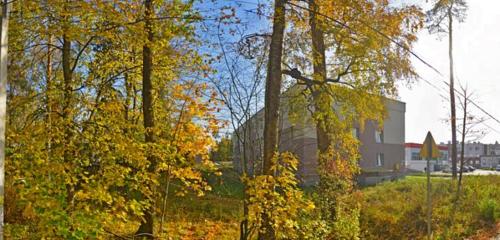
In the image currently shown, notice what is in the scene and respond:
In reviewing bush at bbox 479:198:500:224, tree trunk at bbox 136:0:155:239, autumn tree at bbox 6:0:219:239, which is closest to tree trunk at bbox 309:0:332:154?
autumn tree at bbox 6:0:219:239

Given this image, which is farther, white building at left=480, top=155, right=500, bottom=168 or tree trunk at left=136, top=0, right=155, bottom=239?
white building at left=480, top=155, right=500, bottom=168

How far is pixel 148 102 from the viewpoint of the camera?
9.03m

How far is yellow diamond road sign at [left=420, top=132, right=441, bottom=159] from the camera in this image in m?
10.4

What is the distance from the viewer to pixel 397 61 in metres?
12.4

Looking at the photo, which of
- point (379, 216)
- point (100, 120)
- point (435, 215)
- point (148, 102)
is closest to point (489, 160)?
point (435, 215)

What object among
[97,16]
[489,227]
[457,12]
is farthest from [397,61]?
[457,12]

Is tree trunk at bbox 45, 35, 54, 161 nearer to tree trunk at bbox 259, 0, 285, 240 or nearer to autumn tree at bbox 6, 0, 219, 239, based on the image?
autumn tree at bbox 6, 0, 219, 239

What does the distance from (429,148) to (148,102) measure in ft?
21.9

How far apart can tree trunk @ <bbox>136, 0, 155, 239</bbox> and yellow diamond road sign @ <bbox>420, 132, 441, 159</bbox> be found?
6.52 m

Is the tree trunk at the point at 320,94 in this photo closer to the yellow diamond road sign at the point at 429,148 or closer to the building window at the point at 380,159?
the yellow diamond road sign at the point at 429,148

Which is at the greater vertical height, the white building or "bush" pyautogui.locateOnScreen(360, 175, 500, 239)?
the white building

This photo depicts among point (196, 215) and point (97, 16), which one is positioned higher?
point (97, 16)

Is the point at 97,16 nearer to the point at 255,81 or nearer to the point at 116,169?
the point at 116,169

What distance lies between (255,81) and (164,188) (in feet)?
13.7
